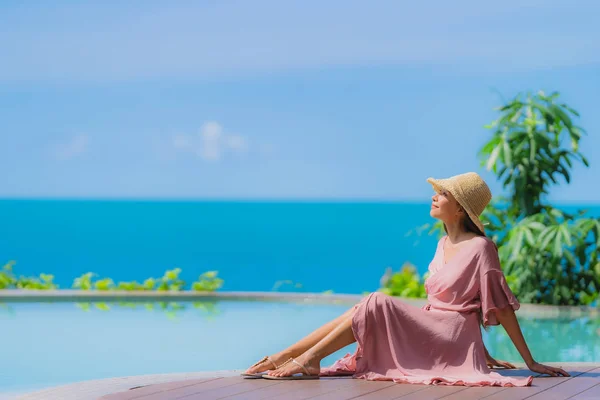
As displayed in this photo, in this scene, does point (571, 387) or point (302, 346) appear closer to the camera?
point (571, 387)

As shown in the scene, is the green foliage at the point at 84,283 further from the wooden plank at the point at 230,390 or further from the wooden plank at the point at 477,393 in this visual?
the wooden plank at the point at 477,393

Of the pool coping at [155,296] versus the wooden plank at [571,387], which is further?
the pool coping at [155,296]

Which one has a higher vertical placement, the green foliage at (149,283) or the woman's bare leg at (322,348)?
the green foliage at (149,283)

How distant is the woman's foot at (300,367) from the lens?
187 inches

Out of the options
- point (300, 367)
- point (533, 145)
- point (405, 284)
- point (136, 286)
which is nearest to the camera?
point (300, 367)

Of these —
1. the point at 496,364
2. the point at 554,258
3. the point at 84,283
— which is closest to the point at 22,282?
the point at 84,283

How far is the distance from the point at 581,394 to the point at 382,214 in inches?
2255

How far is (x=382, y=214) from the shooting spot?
202 feet

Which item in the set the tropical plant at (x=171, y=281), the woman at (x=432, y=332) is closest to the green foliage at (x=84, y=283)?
the tropical plant at (x=171, y=281)

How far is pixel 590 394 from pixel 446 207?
1105 mm

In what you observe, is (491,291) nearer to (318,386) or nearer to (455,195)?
(455,195)

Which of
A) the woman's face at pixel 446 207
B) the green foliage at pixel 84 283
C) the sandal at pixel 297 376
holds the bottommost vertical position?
the sandal at pixel 297 376

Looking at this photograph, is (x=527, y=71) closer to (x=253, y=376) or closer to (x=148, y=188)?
(x=148, y=188)

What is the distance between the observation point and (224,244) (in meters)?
44.0
